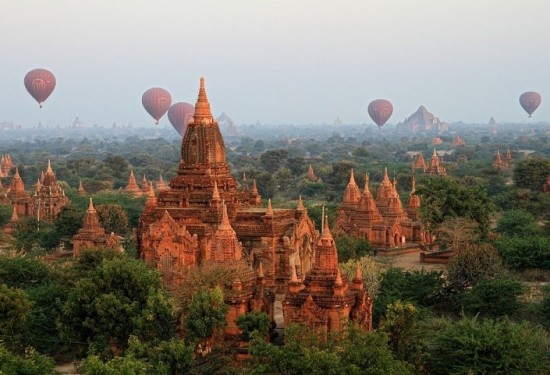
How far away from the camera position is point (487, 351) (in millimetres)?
27562

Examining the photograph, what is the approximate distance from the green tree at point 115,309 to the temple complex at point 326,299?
4218 millimetres

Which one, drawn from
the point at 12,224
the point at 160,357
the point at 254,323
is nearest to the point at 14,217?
the point at 12,224

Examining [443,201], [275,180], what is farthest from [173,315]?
[275,180]

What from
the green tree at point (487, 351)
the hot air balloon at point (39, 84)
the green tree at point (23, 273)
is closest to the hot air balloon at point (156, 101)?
the hot air balloon at point (39, 84)

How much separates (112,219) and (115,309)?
34585mm

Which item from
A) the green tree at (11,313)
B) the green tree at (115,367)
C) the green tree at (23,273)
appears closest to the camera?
the green tree at (115,367)

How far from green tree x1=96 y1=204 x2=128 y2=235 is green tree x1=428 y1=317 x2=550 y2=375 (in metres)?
38.1

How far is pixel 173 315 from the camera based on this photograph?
3156 centimetres

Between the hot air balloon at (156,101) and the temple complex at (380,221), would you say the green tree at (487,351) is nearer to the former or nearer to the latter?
the temple complex at (380,221)

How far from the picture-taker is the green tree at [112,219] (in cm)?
6297

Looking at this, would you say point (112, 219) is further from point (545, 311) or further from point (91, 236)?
point (545, 311)

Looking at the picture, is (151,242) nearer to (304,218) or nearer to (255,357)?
Result: (304,218)

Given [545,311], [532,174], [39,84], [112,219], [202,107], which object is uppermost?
[39,84]

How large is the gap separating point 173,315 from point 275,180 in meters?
80.1
